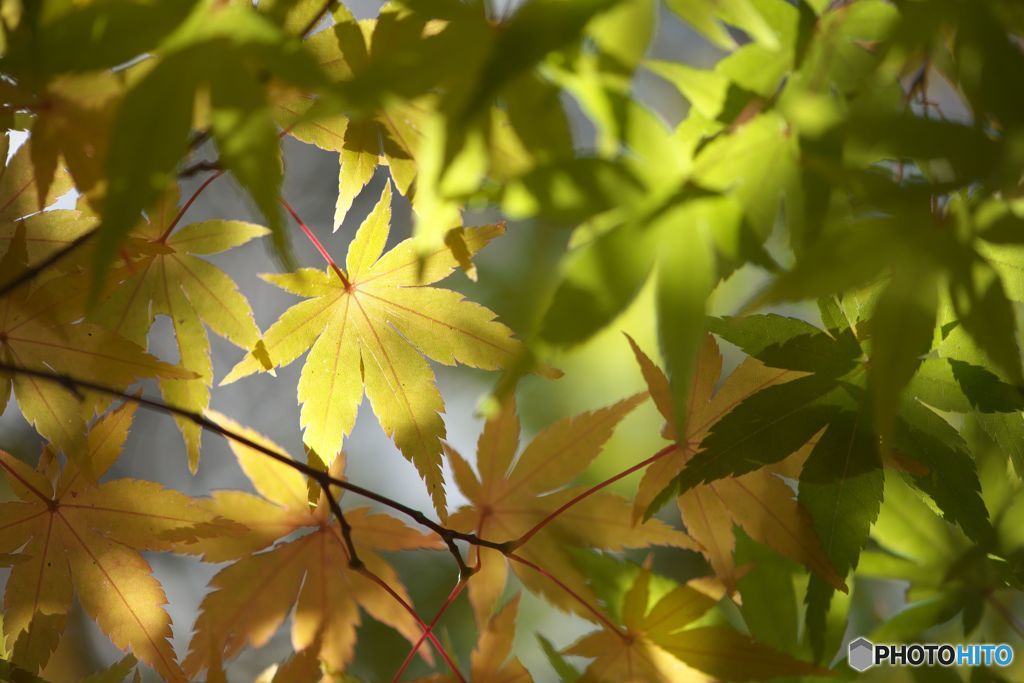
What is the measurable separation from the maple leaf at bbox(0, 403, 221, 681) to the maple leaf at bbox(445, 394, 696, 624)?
29 centimetres

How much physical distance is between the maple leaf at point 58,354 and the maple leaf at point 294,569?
0.54ft

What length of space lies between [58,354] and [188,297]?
5.2 inches

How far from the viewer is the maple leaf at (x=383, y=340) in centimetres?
75

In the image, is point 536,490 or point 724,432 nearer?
point 724,432

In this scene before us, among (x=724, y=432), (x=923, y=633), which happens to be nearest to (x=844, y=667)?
(x=923, y=633)

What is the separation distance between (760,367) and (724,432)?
0.11m

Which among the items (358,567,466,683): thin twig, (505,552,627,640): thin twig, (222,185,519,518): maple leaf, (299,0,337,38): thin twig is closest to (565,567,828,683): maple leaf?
(505,552,627,640): thin twig

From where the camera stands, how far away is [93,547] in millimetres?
770

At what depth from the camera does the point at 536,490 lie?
86 centimetres

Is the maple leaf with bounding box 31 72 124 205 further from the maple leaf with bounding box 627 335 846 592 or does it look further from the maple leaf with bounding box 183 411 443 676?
the maple leaf with bounding box 627 335 846 592

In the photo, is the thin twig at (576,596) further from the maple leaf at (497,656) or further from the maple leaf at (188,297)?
the maple leaf at (188,297)

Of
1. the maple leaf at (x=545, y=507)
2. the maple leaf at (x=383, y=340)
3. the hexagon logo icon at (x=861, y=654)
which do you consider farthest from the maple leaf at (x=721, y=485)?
the hexagon logo icon at (x=861, y=654)

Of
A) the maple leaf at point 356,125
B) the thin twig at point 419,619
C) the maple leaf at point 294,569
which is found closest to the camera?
the maple leaf at point 356,125

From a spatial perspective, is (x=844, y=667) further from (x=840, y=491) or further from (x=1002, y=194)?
(x=1002, y=194)
